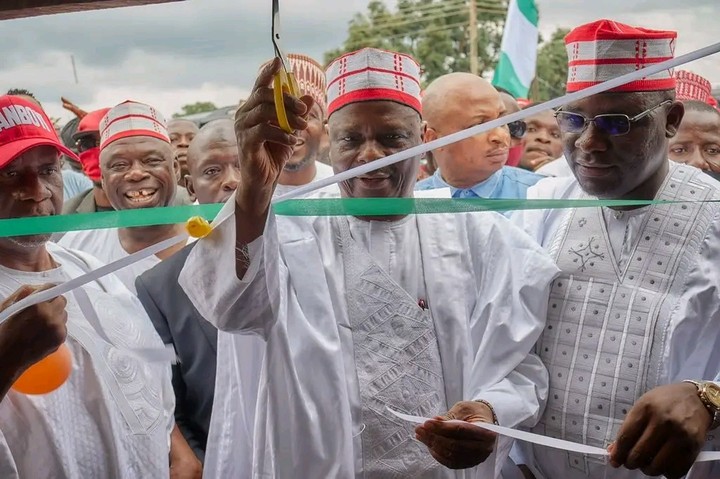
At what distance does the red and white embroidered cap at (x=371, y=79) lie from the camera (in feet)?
9.05

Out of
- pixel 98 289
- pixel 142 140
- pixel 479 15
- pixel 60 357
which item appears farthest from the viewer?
pixel 479 15

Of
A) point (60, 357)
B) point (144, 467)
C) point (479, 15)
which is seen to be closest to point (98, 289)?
point (60, 357)

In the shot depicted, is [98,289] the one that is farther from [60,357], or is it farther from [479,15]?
[479,15]

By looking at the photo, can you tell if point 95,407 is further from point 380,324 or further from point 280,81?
point 280,81

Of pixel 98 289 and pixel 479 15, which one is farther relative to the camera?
pixel 479 15

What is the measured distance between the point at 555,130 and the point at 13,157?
291 cm

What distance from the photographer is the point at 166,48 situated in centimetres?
282

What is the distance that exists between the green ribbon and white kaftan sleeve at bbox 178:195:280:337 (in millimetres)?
104

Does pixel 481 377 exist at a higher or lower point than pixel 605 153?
lower

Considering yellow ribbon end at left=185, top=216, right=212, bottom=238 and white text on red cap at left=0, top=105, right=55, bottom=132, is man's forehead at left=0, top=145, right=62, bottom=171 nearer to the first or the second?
white text on red cap at left=0, top=105, right=55, bottom=132

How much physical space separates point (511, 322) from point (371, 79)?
29.4 inches

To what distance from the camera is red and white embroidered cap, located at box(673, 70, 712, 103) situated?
3.43 meters

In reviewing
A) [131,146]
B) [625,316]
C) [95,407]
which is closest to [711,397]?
[625,316]

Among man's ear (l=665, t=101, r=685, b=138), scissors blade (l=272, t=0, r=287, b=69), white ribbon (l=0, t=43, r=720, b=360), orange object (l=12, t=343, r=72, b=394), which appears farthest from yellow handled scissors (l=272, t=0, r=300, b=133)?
man's ear (l=665, t=101, r=685, b=138)
